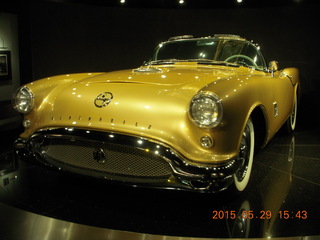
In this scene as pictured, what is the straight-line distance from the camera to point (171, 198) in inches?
97.5

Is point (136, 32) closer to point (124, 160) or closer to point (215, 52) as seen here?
point (215, 52)

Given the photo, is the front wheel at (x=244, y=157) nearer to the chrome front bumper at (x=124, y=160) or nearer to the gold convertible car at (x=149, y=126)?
the gold convertible car at (x=149, y=126)

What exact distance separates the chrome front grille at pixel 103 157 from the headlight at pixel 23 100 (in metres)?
0.34

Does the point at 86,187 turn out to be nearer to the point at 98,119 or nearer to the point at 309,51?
the point at 98,119

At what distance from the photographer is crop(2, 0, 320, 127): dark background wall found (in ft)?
22.2

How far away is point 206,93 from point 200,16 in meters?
5.65

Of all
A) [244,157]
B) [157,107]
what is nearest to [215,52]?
[244,157]

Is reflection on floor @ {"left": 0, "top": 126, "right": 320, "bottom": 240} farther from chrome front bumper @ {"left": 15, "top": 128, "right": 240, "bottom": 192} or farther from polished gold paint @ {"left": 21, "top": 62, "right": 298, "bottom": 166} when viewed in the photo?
polished gold paint @ {"left": 21, "top": 62, "right": 298, "bottom": 166}

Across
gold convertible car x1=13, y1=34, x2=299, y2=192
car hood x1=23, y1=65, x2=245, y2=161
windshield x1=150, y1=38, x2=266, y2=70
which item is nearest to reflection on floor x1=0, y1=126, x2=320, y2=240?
gold convertible car x1=13, y1=34, x2=299, y2=192

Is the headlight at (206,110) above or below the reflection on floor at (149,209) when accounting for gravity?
above

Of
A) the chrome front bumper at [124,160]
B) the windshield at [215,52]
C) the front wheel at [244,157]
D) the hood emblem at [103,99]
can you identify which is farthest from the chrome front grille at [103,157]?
the windshield at [215,52]

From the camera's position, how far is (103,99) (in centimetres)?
228

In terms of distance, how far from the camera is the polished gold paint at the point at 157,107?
6.61 feet

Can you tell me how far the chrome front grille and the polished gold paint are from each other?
0.31ft
